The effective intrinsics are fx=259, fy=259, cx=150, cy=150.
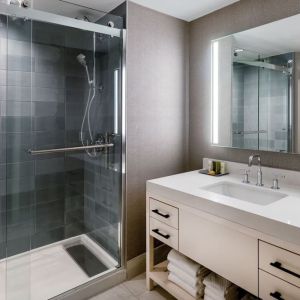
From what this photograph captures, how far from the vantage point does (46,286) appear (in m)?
1.93

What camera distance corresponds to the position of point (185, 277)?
169 cm

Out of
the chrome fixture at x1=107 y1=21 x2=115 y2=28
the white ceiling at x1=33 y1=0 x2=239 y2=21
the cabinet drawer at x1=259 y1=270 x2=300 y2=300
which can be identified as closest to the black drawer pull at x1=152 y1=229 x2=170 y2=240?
the cabinet drawer at x1=259 y1=270 x2=300 y2=300

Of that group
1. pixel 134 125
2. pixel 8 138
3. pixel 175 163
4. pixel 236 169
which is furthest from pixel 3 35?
pixel 236 169

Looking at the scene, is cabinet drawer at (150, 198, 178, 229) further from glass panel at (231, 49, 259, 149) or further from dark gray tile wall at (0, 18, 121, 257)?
glass panel at (231, 49, 259, 149)

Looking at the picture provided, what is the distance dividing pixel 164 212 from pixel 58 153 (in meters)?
1.19

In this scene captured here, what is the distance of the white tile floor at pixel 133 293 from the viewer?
1879 mm

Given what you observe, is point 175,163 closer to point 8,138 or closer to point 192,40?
point 192,40

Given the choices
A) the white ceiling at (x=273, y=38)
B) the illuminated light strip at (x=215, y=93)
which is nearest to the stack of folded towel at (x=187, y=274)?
the illuminated light strip at (x=215, y=93)

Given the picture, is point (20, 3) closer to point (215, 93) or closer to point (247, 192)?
point (215, 93)

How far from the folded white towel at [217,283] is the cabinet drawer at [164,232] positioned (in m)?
0.26

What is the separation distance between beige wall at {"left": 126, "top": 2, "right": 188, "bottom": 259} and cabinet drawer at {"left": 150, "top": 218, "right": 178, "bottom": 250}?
0.32 m

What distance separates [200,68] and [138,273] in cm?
185

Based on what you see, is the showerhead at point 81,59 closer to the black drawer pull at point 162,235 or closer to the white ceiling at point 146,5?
the white ceiling at point 146,5

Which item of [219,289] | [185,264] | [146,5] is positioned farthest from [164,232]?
[146,5]
